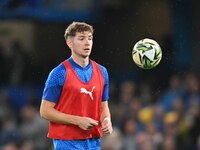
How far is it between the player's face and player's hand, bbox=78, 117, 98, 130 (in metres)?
0.73

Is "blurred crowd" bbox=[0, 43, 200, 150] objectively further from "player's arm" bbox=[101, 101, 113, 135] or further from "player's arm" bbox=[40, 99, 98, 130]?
"player's arm" bbox=[40, 99, 98, 130]

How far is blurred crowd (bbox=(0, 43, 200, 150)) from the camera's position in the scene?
1330 centimetres

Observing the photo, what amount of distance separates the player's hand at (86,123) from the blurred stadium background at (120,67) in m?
4.56

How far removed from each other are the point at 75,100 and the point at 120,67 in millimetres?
10175

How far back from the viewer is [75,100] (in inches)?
343

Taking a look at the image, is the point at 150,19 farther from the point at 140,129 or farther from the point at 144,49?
the point at 144,49

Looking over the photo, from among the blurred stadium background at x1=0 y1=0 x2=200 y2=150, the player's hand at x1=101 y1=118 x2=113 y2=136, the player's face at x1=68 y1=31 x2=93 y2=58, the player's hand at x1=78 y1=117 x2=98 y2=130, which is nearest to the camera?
the player's hand at x1=78 y1=117 x2=98 y2=130

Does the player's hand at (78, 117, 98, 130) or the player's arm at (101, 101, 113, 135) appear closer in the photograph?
the player's hand at (78, 117, 98, 130)

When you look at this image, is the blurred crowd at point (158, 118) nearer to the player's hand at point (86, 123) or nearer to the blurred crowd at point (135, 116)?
the blurred crowd at point (135, 116)

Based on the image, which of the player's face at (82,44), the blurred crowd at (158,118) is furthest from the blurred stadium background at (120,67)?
the player's face at (82,44)

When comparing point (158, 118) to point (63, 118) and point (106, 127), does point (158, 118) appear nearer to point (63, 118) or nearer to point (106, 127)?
point (106, 127)

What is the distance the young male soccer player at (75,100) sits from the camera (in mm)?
8695

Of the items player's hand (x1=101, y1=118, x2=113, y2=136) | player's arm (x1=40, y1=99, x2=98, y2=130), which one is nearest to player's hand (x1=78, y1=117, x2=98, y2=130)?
player's arm (x1=40, y1=99, x2=98, y2=130)

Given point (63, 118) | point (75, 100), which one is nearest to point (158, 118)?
point (75, 100)
